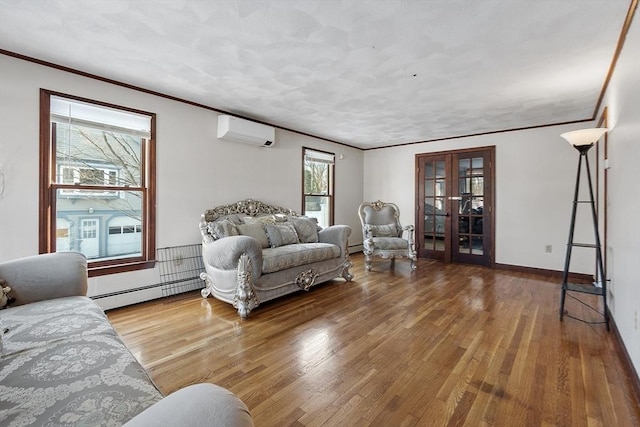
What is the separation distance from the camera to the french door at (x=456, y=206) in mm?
4961

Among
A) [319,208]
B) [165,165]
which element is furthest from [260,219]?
[319,208]

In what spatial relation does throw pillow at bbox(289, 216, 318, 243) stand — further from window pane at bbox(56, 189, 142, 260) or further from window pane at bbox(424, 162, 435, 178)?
window pane at bbox(424, 162, 435, 178)

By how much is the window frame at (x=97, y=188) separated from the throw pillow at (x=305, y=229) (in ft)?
5.58

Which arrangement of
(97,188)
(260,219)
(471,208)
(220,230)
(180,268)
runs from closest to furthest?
1. (97,188)
2. (220,230)
3. (180,268)
4. (260,219)
5. (471,208)

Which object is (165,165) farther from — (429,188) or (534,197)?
(534,197)

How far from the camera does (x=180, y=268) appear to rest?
3.47 metres

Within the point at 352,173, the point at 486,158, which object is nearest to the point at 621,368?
the point at 486,158

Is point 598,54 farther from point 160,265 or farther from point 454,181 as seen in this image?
point 160,265

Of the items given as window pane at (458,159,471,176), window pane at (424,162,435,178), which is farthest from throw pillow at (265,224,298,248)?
window pane at (458,159,471,176)

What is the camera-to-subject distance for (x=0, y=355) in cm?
107

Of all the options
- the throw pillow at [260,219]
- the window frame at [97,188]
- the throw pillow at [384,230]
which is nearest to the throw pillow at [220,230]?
the throw pillow at [260,219]

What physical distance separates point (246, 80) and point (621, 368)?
3696mm

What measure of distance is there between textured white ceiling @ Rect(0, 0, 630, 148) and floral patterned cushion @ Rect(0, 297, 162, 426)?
1863 mm

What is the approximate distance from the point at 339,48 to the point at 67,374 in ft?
8.12
